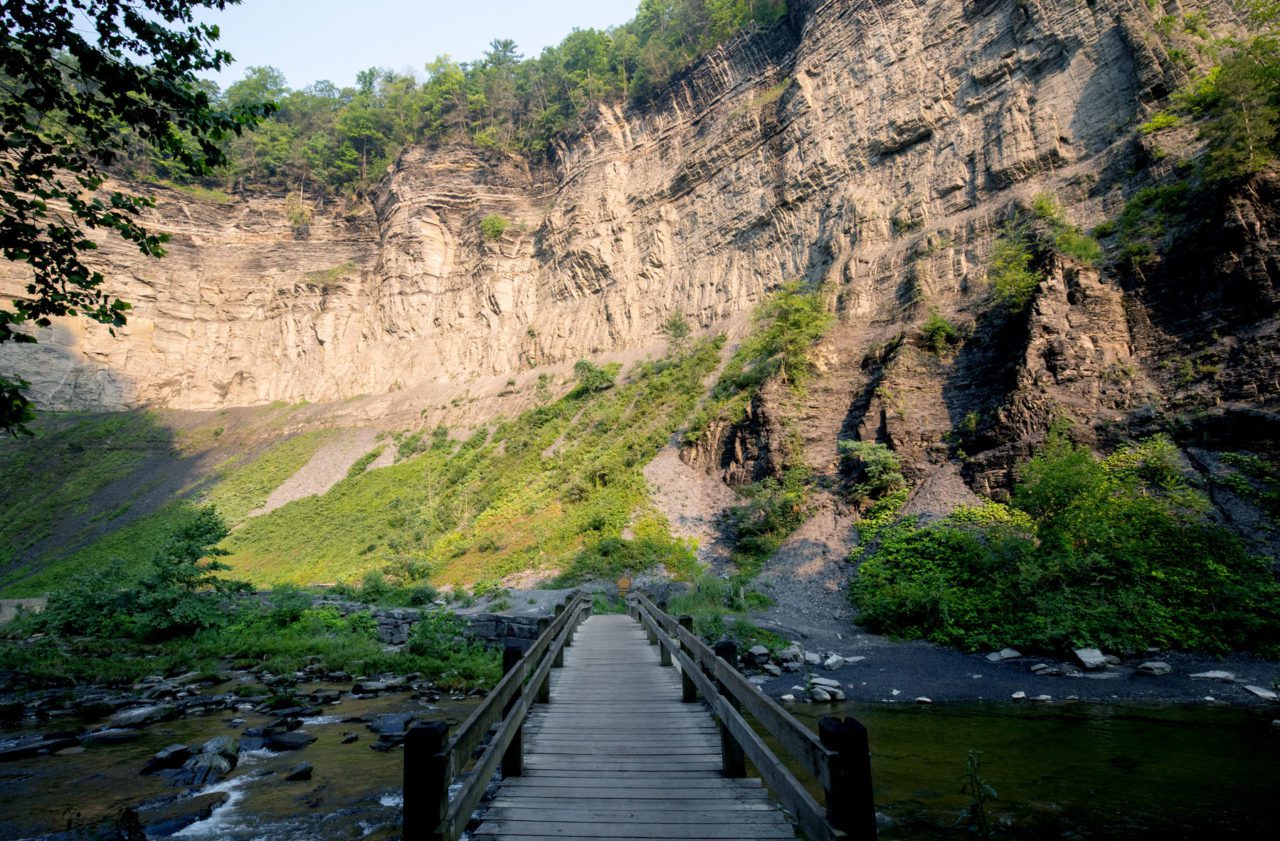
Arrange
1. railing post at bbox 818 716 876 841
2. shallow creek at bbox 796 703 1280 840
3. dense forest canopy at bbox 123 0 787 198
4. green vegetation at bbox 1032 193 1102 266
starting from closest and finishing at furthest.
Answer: railing post at bbox 818 716 876 841 < shallow creek at bbox 796 703 1280 840 < green vegetation at bbox 1032 193 1102 266 < dense forest canopy at bbox 123 0 787 198

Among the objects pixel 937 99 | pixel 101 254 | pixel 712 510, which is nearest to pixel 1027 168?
pixel 937 99

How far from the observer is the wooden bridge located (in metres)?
2.61

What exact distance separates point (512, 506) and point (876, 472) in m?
17.2

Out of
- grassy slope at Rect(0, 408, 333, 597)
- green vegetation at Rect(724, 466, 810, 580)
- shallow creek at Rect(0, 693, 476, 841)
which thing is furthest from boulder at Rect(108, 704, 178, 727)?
grassy slope at Rect(0, 408, 333, 597)

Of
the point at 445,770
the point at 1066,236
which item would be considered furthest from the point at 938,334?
the point at 445,770

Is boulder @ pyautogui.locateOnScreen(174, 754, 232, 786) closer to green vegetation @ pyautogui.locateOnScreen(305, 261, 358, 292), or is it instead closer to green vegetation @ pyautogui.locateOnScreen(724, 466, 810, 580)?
green vegetation @ pyautogui.locateOnScreen(724, 466, 810, 580)

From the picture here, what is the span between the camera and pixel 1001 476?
16031 mm

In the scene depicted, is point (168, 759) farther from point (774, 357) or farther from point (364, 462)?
point (364, 462)

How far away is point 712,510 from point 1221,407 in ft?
48.8

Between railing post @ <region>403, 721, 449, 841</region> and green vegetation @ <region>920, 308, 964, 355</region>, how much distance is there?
74.8ft

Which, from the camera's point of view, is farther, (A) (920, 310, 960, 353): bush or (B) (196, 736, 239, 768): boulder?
(A) (920, 310, 960, 353): bush

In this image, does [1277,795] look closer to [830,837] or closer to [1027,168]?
[830,837]

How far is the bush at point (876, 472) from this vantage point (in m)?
18.2

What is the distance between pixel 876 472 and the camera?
18.4 m
